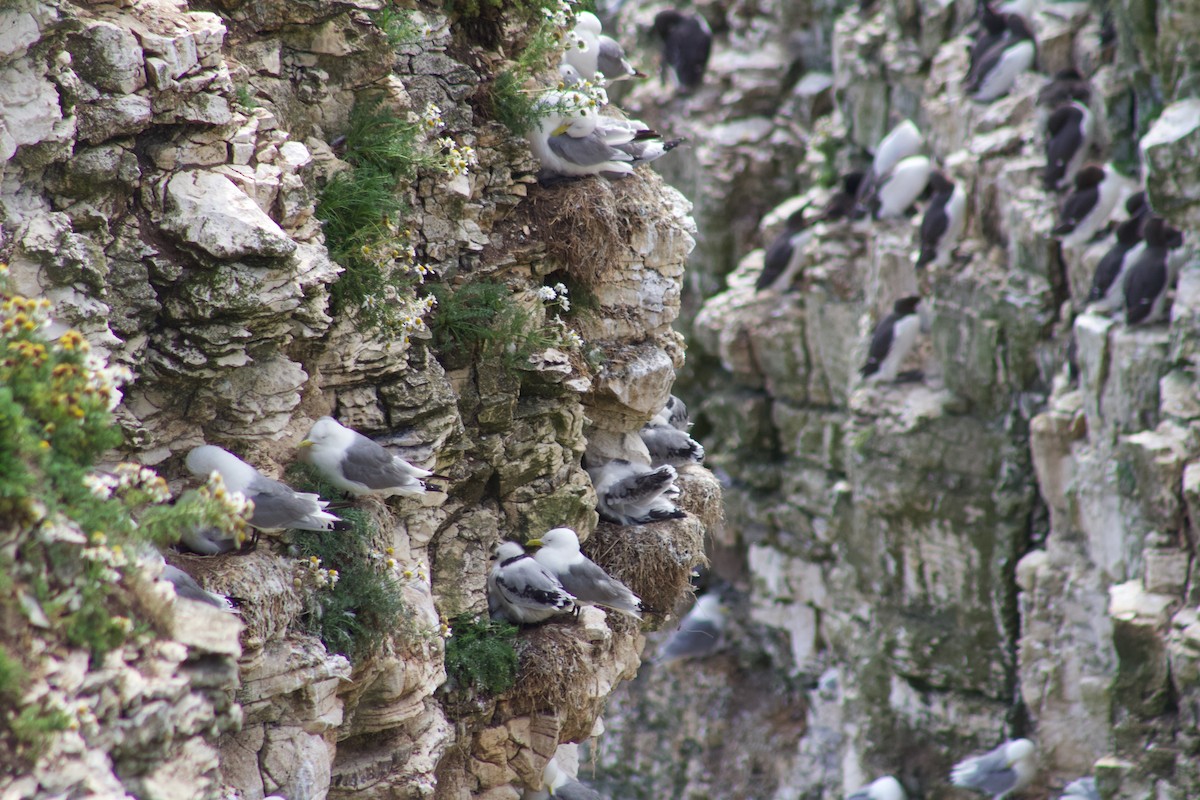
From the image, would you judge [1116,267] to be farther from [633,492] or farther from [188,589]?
[188,589]

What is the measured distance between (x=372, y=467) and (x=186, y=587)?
1120 mm

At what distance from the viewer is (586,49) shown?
6840mm

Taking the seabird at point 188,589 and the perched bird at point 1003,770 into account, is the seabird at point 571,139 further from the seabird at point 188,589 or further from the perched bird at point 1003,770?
the perched bird at point 1003,770

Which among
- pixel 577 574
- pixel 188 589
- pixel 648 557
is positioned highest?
pixel 188 589

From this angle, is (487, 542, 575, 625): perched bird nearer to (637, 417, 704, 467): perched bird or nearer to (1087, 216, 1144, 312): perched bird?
(637, 417, 704, 467): perched bird

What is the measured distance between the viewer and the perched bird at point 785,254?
52.1 ft

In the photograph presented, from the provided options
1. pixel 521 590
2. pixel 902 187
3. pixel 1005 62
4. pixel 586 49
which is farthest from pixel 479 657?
pixel 1005 62

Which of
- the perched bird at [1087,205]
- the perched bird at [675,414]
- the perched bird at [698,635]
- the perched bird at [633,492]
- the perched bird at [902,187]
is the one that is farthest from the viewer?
the perched bird at [698,635]

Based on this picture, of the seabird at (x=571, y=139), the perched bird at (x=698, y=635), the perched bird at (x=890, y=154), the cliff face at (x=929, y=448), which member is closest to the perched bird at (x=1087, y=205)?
the cliff face at (x=929, y=448)

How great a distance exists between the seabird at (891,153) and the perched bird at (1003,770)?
20.9 ft

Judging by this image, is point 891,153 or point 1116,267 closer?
point 1116,267

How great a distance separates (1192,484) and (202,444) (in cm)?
725

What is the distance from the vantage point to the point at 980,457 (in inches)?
513

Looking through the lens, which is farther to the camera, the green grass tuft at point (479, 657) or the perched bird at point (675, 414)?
the perched bird at point (675, 414)
